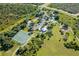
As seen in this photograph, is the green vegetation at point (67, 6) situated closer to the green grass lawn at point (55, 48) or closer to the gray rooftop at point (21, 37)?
the green grass lawn at point (55, 48)

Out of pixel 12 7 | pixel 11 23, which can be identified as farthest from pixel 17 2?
pixel 11 23

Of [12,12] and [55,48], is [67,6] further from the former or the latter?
[12,12]

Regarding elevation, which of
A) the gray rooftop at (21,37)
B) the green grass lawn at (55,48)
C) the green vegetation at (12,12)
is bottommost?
the green grass lawn at (55,48)

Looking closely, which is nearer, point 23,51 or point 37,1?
point 23,51

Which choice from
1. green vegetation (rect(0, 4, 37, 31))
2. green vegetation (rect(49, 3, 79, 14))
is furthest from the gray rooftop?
green vegetation (rect(49, 3, 79, 14))

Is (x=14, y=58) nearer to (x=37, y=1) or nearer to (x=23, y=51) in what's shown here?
(x=23, y=51)

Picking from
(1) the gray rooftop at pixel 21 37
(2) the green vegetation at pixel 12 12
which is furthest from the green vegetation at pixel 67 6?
(1) the gray rooftop at pixel 21 37
